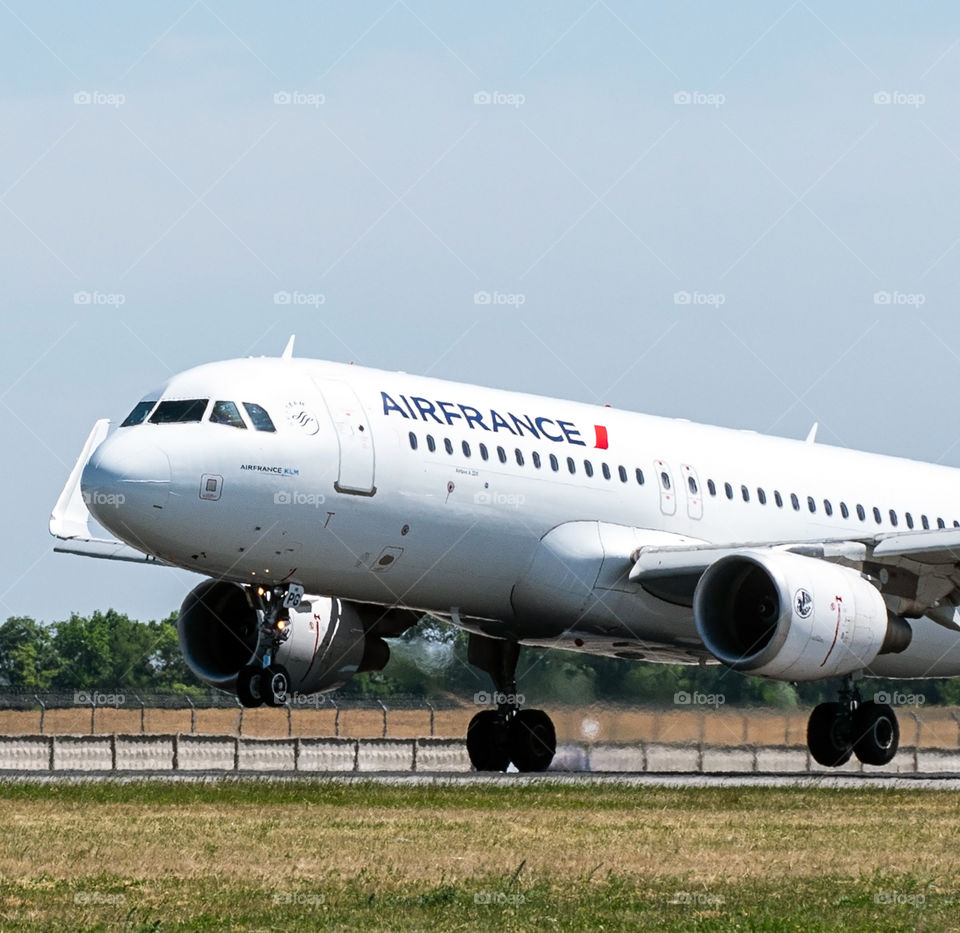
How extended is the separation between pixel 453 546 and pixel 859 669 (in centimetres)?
621

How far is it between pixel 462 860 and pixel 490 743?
15.9 metres

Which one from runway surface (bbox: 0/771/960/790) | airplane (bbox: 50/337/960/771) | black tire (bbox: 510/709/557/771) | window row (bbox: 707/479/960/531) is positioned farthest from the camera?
black tire (bbox: 510/709/557/771)

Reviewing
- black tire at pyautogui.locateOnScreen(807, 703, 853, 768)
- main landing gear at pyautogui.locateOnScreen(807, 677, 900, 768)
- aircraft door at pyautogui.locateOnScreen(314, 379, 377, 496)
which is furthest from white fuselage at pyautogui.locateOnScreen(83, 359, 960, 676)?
black tire at pyautogui.locateOnScreen(807, 703, 853, 768)

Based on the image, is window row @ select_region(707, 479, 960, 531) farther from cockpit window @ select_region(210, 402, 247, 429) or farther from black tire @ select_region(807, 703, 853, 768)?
cockpit window @ select_region(210, 402, 247, 429)

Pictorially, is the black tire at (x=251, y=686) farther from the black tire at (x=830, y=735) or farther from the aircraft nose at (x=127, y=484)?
the black tire at (x=830, y=735)

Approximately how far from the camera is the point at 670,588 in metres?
29.8

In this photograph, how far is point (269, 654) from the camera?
2722 centimetres

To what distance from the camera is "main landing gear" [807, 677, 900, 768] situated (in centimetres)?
3092

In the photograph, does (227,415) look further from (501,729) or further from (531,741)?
(531,741)

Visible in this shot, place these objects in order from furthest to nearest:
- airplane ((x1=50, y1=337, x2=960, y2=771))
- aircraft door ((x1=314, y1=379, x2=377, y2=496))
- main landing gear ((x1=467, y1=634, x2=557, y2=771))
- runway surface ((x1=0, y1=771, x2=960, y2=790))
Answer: main landing gear ((x1=467, y1=634, x2=557, y2=771))
aircraft door ((x1=314, y1=379, x2=377, y2=496))
runway surface ((x1=0, y1=771, x2=960, y2=790))
airplane ((x1=50, y1=337, x2=960, y2=771))

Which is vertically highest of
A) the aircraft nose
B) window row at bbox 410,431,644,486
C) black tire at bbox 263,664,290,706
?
window row at bbox 410,431,644,486

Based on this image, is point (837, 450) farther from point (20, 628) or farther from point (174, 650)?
point (20, 628)

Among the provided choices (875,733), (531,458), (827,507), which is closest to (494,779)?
(531,458)

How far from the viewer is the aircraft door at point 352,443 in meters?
26.9
